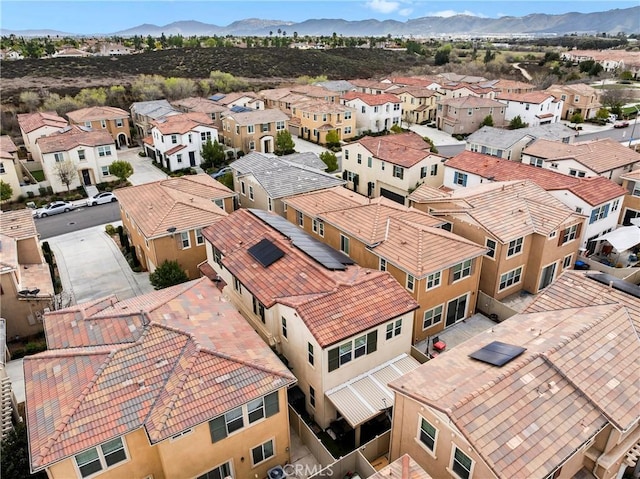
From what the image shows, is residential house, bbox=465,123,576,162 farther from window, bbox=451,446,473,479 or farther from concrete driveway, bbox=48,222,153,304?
window, bbox=451,446,473,479

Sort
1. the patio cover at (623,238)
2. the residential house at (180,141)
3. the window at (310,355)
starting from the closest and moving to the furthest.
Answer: the window at (310,355), the patio cover at (623,238), the residential house at (180,141)

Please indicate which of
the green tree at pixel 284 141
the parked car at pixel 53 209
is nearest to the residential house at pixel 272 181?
the parked car at pixel 53 209

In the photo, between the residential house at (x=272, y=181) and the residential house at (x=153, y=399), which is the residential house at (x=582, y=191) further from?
the residential house at (x=153, y=399)

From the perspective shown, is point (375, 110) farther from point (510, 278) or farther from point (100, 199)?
point (510, 278)

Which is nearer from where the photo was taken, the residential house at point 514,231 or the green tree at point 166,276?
the residential house at point 514,231

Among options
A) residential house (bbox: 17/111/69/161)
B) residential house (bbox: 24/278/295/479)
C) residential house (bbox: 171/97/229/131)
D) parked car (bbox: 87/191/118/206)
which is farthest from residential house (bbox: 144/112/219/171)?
residential house (bbox: 24/278/295/479)

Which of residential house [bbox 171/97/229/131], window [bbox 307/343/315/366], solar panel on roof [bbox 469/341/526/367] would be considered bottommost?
window [bbox 307/343/315/366]

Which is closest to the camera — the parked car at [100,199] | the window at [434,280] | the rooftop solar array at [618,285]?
the rooftop solar array at [618,285]
